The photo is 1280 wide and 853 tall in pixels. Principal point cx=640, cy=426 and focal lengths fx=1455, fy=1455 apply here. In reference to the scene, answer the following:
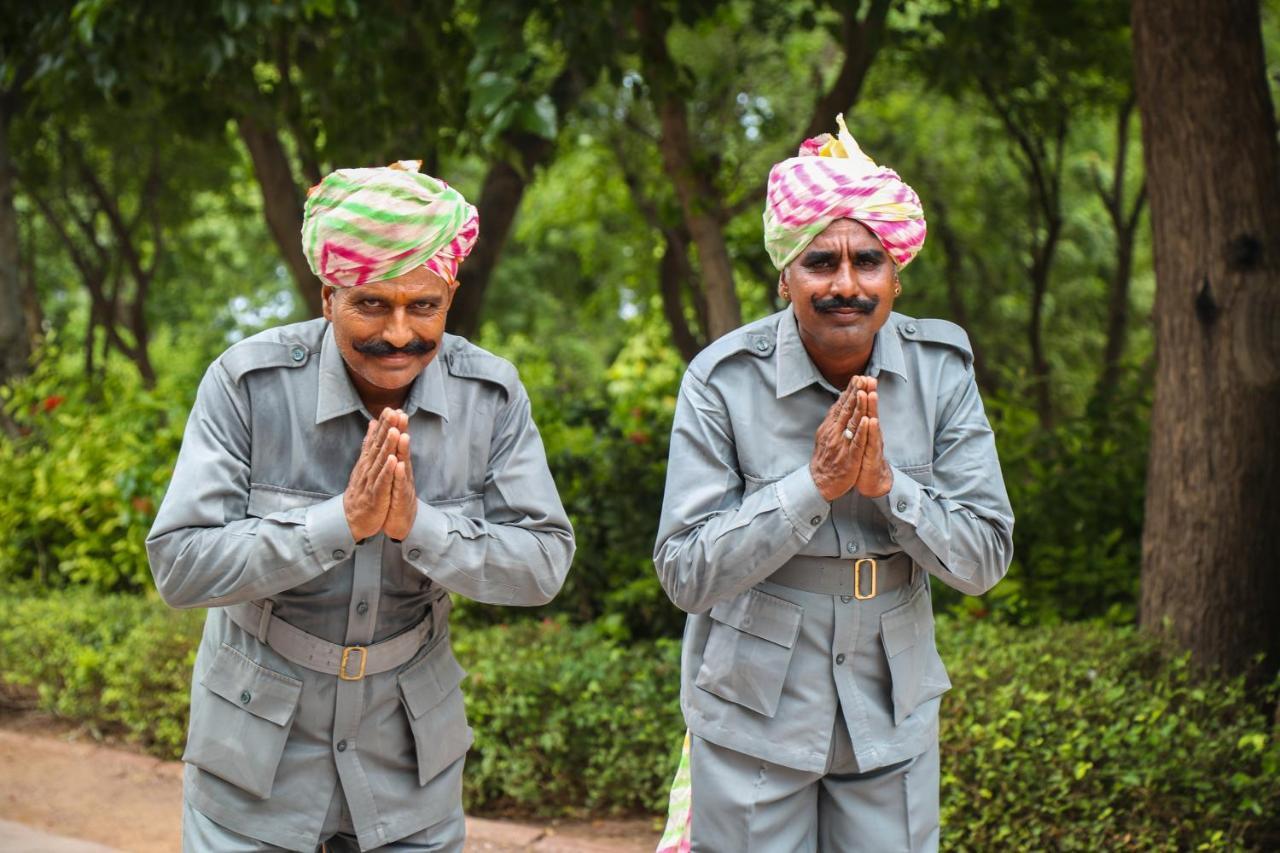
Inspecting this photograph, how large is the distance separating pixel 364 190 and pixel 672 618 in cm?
382

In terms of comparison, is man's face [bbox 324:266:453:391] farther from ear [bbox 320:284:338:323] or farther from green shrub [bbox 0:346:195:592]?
green shrub [bbox 0:346:195:592]

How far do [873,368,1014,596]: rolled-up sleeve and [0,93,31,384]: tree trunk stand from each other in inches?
293

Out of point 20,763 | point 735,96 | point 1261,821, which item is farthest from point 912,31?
point 20,763

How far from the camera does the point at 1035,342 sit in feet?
31.7

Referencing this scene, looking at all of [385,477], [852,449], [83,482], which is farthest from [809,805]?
[83,482]

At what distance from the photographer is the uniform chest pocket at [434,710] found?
9.30 ft

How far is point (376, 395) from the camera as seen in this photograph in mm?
2832

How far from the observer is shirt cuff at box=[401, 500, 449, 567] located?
8.67 feet

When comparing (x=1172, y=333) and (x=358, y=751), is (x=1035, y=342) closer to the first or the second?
(x=1172, y=333)

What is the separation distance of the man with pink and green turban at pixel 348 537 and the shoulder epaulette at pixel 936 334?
31.6 inches

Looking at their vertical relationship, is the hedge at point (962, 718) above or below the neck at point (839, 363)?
below

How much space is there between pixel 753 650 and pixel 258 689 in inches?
37.5

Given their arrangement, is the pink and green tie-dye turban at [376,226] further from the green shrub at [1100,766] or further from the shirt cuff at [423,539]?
the green shrub at [1100,766]

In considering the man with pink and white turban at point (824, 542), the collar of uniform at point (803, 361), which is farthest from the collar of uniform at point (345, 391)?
the collar of uniform at point (803, 361)
